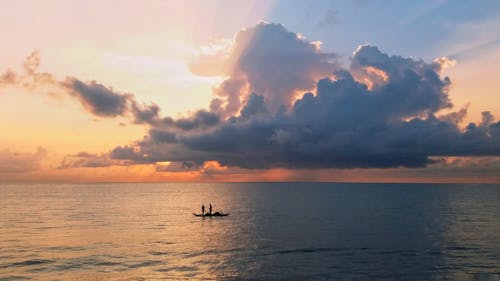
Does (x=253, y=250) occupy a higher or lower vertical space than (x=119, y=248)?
lower

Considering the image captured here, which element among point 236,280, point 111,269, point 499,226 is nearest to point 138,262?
point 111,269

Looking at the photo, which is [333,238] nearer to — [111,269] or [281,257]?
[281,257]

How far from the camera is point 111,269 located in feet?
188

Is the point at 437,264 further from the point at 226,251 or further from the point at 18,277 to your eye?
the point at 18,277

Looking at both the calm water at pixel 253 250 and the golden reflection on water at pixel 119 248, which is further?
the golden reflection on water at pixel 119 248

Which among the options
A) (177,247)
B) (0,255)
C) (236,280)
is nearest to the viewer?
(236,280)

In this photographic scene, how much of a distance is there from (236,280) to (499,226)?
7941cm

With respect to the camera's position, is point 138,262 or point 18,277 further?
point 138,262

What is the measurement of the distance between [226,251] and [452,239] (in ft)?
147

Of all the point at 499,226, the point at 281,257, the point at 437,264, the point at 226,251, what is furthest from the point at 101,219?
the point at 499,226

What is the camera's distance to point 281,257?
64.2 meters

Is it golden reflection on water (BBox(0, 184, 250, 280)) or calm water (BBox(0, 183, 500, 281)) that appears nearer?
calm water (BBox(0, 183, 500, 281))

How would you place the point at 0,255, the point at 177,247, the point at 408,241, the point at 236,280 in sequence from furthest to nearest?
the point at 408,241 < the point at 177,247 < the point at 0,255 < the point at 236,280

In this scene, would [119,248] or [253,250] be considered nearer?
[253,250]
